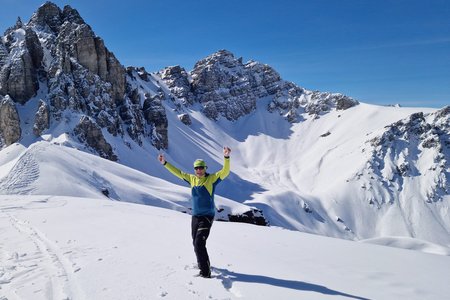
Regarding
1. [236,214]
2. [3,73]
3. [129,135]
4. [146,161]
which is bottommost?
[236,214]

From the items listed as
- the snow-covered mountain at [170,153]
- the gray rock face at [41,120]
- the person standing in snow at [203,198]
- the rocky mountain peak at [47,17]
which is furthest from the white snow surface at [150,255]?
the rocky mountain peak at [47,17]

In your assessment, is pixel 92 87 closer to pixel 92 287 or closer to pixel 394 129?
pixel 92 287

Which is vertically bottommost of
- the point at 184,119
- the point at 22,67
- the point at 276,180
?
the point at 276,180

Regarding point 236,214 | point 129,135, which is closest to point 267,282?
point 236,214

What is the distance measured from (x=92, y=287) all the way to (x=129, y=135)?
4298 inches

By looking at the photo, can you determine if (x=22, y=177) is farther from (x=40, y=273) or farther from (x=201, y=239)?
(x=201, y=239)

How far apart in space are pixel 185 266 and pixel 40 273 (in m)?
3.03

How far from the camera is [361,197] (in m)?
148

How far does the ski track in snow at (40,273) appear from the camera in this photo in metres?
6.47

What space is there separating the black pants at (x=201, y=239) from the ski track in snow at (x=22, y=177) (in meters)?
32.0

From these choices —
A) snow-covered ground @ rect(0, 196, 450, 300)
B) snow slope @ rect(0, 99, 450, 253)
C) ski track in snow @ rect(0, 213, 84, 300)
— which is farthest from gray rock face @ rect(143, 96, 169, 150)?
ski track in snow @ rect(0, 213, 84, 300)

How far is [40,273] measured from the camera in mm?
7488

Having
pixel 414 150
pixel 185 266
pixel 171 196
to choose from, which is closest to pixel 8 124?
pixel 171 196

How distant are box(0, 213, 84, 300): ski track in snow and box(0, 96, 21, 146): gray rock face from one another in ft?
277
